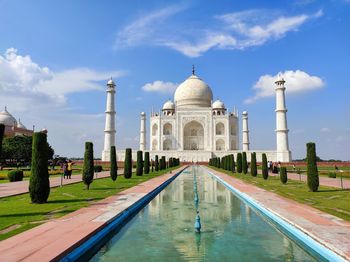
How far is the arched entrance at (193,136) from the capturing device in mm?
41219

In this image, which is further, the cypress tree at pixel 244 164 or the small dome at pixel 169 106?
the small dome at pixel 169 106

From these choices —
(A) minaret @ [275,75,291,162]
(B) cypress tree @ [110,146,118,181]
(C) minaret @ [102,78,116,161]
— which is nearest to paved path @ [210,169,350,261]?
(B) cypress tree @ [110,146,118,181]

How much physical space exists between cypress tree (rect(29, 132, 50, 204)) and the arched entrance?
3393cm

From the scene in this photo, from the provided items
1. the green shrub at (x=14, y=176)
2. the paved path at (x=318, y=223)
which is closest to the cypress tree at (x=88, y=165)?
the green shrub at (x=14, y=176)

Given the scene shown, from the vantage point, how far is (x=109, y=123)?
1391 inches

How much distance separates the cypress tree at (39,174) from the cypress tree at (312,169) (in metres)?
6.87

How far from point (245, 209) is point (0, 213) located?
15.1ft

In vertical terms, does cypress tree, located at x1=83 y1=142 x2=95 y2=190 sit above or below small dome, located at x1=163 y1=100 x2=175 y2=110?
below

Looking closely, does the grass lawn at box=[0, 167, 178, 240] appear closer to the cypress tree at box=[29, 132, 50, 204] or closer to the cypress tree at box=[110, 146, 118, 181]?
the cypress tree at box=[29, 132, 50, 204]

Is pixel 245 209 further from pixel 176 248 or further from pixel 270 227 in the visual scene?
pixel 176 248

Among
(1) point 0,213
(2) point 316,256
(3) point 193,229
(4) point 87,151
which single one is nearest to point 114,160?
(4) point 87,151

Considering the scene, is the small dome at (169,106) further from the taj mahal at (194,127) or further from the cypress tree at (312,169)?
the cypress tree at (312,169)

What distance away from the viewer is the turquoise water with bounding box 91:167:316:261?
3.54 meters

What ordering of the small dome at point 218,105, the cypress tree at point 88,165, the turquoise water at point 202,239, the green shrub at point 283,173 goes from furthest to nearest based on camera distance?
the small dome at point 218,105 → the green shrub at point 283,173 → the cypress tree at point 88,165 → the turquoise water at point 202,239
